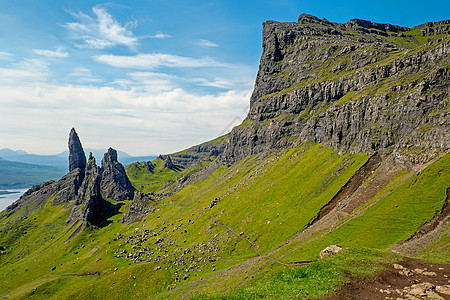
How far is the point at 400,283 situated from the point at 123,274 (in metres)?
126

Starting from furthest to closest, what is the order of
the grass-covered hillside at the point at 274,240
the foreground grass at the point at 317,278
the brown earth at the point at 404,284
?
the grass-covered hillside at the point at 274,240 < the foreground grass at the point at 317,278 < the brown earth at the point at 404,284

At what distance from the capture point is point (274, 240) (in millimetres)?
109625

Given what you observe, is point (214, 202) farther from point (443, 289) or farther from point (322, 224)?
point (443, 289)

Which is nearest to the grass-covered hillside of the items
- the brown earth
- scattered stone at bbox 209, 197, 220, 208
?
scattered stone at bbox 209, 197, 220, 208

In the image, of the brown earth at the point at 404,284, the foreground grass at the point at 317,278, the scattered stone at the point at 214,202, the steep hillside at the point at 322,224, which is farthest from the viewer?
the scattered stone at the point at 214,202

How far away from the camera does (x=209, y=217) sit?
16688 centimetres

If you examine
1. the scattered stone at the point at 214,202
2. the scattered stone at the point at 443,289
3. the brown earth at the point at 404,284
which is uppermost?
the scattered stone at the point at 443,289

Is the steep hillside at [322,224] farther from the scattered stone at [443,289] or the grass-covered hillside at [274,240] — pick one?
the grass-covered hillside at [274,240]

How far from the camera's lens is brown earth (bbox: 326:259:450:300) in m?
27.2

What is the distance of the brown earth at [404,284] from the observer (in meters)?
27.2

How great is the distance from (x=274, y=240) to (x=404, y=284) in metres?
83.3

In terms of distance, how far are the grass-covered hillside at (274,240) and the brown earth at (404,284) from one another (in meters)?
1.57

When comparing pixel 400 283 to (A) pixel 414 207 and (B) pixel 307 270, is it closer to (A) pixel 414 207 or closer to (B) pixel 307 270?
(B) pixel 307 270

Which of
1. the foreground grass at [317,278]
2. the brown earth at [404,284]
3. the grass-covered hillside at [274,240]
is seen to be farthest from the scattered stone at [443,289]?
the grass-covered hillside at [274,240]
